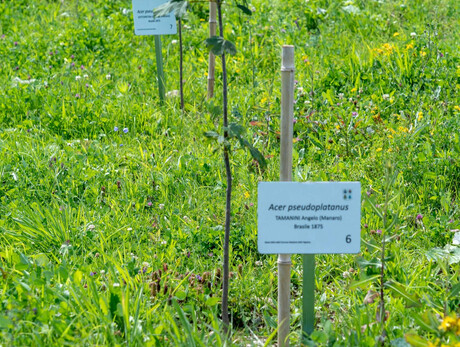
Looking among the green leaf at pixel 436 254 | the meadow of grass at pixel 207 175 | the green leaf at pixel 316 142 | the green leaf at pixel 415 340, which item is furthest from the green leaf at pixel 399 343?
the green leaf at pixel 316 142

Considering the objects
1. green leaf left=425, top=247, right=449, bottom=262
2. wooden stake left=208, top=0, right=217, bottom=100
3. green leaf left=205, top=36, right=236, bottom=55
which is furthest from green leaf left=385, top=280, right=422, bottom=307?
wooden stake left=208, top=0, right=217, bottom=100

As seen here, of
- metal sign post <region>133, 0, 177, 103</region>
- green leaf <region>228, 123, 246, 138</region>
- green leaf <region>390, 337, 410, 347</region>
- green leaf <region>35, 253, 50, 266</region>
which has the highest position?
metal sign post <region>133, 0, 177, 103</region>

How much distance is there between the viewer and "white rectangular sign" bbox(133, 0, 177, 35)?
15.8 ft

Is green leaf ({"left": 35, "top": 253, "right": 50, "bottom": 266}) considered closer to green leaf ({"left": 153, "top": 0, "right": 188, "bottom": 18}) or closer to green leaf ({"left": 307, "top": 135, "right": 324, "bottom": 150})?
green leaf ({"left": 153, "top": 0, "right": 188, "bottom": 18})

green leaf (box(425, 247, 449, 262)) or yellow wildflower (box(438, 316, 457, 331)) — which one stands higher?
yellow wildflower (box(438, 316, 457, 331))

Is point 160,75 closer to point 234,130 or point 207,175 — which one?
point 207,175

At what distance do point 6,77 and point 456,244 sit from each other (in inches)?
155

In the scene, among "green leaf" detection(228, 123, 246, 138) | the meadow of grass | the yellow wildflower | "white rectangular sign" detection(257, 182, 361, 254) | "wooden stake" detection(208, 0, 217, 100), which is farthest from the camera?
"wooden stake" detection(208, 0, 217, 100)

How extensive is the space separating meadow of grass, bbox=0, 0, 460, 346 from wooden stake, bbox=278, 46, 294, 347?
145 mm

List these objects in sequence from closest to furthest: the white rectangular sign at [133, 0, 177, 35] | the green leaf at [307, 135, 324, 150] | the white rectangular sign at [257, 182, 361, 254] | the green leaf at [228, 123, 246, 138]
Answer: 1. the white rectangular sign at [257, 182, 361, 254]
2. the green leaf at [228, 123, 246, 138]
3. the green leaf at [307, 135, 324, 150]
4. the white rectangular sign at [133, 0, 177, 35]

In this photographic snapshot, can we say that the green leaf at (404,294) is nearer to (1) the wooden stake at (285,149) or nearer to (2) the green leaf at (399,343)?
(2) the green leaf at (399,343)

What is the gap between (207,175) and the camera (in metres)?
3.74

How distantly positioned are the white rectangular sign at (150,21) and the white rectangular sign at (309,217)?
2936 millimetres

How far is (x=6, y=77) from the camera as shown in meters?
5.34
